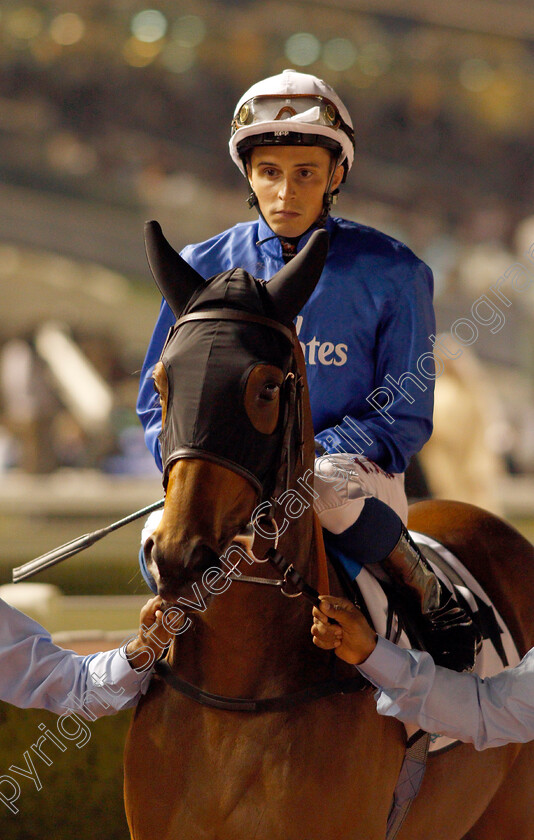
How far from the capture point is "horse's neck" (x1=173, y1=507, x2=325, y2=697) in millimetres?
1945

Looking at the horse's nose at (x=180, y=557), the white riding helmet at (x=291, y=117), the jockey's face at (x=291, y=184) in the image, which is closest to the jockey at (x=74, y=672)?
the horse's nose at (x=180, y=557)

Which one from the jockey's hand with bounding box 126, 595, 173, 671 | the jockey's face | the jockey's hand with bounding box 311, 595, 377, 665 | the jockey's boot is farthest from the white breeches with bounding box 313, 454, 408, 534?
the jockey's face

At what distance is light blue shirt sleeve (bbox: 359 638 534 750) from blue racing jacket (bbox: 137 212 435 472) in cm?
54

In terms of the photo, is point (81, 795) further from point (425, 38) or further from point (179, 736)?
point (425, 38)

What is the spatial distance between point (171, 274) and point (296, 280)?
24 cm

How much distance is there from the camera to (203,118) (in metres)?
15.0

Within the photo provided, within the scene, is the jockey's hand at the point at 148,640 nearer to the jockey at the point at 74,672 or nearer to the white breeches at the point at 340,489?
the jockey at the point at 74,672

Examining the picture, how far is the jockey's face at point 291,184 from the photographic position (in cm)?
235

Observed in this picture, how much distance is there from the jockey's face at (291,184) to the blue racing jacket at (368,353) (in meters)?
0.05

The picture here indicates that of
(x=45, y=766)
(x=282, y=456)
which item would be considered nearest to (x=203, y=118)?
(x=45, y=766)

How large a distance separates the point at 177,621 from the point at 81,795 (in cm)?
161

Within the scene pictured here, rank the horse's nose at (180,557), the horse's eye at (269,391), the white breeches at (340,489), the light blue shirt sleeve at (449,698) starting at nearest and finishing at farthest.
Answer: the horse's nose at (180,557) < the horse's eye at (269,391) < the light blue shirt sleeve at (449,698) < the white breeches at (340,489)

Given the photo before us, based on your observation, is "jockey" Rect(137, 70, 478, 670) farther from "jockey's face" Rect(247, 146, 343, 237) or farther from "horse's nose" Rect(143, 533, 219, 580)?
"horse's nose" Rect(143, 533, 219, 580)

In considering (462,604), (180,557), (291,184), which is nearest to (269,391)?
(180,557)
